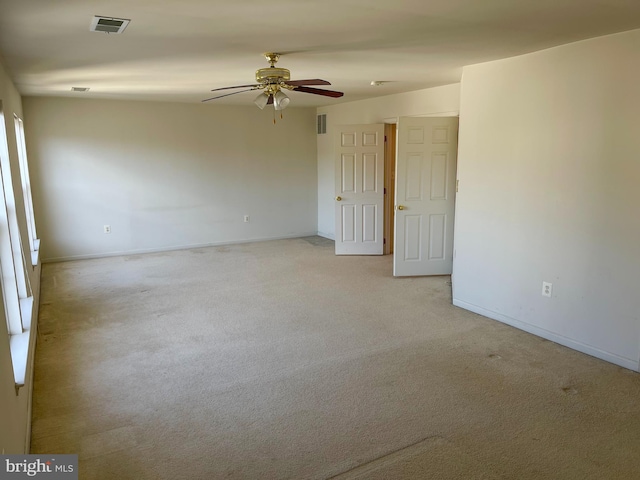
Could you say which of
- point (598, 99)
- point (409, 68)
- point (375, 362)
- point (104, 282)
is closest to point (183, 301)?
point (104, 282)

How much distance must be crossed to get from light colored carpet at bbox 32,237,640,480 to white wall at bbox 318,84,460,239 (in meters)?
2.42

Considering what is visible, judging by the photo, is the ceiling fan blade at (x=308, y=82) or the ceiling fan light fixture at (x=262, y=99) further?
the ceiling fan light fixture at (x=262, y=99)

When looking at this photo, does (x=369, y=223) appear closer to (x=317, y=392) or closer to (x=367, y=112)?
(x=367, y=112)

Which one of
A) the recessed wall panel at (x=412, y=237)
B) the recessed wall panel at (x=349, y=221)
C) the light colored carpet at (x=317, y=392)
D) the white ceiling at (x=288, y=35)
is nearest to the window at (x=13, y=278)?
the light colored carpet at (x=317, y=392)

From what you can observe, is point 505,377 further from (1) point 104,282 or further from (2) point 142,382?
(1) point 104,282

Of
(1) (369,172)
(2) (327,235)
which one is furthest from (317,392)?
(2) (327,235)

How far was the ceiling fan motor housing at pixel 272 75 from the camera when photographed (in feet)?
11.8

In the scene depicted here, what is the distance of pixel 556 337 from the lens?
402 cm

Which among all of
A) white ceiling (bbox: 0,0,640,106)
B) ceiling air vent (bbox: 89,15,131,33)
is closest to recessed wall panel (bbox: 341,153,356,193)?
white ceiling (bbox: 0,0,640,106)

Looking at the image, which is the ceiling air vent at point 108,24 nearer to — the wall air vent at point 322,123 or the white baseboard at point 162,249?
the white baseboard at point 162,249

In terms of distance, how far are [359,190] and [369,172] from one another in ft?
1.02

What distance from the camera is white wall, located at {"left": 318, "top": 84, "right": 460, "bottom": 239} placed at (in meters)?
5.94

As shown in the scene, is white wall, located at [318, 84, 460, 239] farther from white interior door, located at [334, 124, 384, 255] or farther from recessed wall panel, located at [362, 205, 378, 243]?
recessed wall panel, located at [362, 205, 378, 243]

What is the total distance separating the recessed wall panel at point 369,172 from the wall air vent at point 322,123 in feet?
5.19
